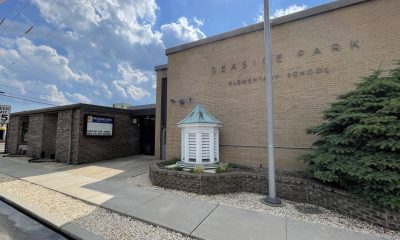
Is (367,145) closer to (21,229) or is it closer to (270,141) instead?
(270,141)

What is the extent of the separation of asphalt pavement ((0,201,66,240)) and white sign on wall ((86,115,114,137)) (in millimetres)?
7411

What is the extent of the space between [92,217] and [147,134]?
11.3 metres

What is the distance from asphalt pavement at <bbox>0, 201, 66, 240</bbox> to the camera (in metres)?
3.89

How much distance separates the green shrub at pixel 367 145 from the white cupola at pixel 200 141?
3364mm

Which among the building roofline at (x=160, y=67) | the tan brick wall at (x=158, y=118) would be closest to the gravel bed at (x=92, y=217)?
the tan brick wall at (x=158, y=118)

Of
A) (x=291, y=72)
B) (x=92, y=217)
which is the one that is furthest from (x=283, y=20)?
(x=92, y=217)

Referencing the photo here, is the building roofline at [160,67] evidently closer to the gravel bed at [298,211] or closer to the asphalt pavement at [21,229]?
the gravel bed at [298,211]

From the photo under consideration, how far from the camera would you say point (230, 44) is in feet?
30.9

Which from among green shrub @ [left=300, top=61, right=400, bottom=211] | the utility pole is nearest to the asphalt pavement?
the utility pole

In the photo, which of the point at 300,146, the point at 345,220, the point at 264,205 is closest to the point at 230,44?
the point at 300,146

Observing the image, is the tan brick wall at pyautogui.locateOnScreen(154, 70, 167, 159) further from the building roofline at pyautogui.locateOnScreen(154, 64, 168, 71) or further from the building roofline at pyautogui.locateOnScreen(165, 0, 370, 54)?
the building roofline at pyautogui.locateOnScreen(165, 0, 370, 54)

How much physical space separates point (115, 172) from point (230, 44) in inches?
310

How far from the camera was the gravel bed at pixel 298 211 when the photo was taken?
13.4 feet

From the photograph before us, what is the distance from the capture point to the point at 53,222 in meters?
4.29
